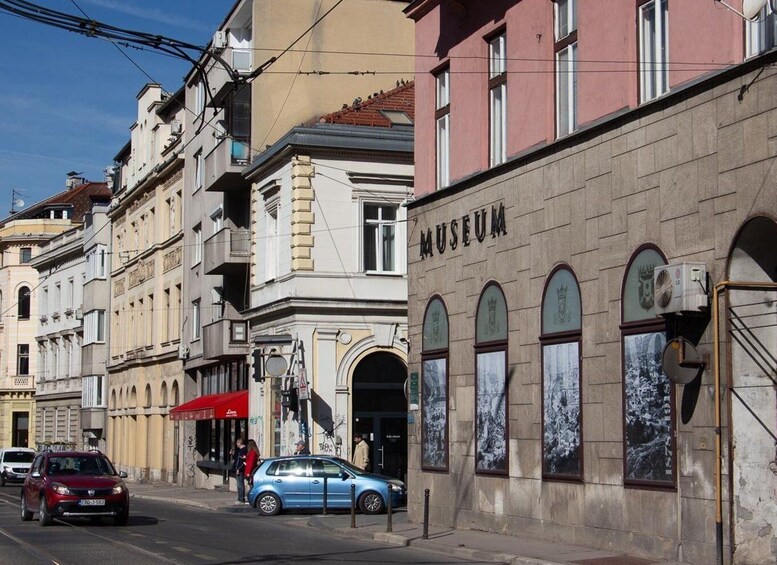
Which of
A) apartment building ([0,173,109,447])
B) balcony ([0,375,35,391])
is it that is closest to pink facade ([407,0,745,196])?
apartment building ([0,173,109,447])

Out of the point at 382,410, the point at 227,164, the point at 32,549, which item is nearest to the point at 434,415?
the point at 32,549

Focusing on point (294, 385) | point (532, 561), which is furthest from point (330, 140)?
point (532, 561)

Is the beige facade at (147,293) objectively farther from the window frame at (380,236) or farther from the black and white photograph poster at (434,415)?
the black and white photograph poster at (434,415)

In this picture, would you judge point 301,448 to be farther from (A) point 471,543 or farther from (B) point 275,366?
(A) point 471,543

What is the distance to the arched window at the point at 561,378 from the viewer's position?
2011 cm

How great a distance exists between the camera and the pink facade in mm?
17344

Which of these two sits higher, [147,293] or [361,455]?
[147,293]

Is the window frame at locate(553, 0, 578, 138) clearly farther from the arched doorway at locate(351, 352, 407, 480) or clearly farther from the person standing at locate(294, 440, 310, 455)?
the arched doorway at locate(351, 352, 407, 480)

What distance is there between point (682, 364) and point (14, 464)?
44771 mm

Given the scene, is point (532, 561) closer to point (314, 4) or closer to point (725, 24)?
point (725, 24)

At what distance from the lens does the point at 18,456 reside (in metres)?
57.2

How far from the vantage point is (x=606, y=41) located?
1950cm

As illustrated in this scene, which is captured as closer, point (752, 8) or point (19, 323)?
point (752, 8)

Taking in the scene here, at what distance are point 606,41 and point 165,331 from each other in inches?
1439
